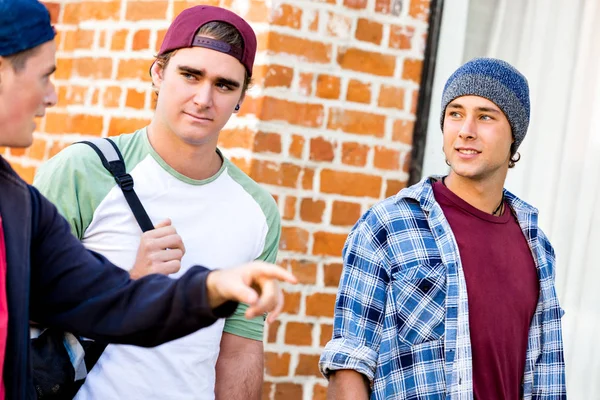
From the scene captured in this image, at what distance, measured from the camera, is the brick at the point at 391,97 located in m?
4.60

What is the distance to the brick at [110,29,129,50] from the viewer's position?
186 inches

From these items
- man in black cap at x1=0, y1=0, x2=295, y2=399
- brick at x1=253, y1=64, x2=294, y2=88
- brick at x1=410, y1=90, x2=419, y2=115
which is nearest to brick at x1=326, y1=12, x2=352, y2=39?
brick at x1=253, y1=64, x2=294, y2=88

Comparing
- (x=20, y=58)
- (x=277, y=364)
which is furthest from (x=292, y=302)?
(x=20, y=58)

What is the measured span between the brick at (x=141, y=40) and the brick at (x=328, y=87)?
0.77 m

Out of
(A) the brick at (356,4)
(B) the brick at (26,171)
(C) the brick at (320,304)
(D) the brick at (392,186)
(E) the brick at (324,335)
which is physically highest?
(A) the brick at (356,4)

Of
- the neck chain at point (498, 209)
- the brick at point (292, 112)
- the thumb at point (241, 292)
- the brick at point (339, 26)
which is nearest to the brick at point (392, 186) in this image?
the brick at point (292, 112)

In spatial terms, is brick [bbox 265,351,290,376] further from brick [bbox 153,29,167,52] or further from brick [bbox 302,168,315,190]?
brick [bbox 153,29,167,52]

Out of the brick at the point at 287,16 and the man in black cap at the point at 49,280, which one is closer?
the man in black cap at the point at 49,280

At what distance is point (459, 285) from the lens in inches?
134

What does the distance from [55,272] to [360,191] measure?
7.79 ft

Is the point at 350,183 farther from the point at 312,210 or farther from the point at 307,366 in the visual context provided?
the point at 307,366

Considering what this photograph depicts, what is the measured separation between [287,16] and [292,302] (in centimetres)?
114

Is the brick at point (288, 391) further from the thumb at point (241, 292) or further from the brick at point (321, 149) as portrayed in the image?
the thumb at point (241, 292)

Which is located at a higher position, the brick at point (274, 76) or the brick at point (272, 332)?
the brick at point (274, 76)
